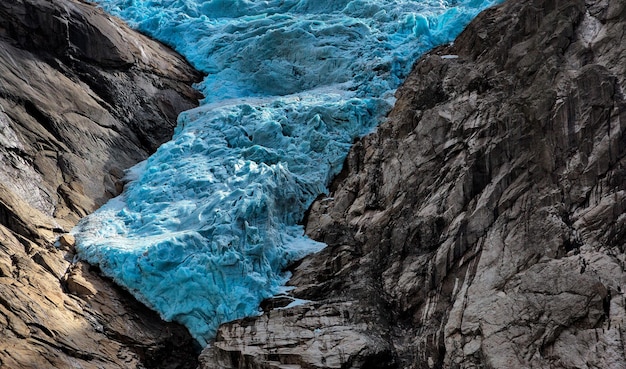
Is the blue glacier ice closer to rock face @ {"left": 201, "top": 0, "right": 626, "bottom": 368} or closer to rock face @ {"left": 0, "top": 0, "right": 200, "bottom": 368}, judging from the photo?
rock face @ {"left": 0, "top": 0, "right": 200, "bottom": 368}

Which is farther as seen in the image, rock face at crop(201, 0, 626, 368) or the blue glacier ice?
the blue glacier ice

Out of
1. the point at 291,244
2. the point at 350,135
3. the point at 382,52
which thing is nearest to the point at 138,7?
the point at 382,52

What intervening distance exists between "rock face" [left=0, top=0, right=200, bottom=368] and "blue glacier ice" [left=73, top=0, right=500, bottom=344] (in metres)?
0.52

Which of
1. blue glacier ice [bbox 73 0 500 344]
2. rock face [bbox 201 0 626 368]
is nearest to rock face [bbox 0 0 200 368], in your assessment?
blue glacier ice [bbox 73 0 500 344]

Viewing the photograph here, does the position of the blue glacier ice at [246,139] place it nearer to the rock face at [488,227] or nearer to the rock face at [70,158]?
the rock face at [70,158]

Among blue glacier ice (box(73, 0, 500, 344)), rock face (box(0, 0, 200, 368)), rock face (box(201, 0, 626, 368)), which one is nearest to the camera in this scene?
rock face (box(201, 0, 626, 368))

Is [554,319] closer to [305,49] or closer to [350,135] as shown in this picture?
[350,135]

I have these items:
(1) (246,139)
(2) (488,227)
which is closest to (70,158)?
(1) (246,139)

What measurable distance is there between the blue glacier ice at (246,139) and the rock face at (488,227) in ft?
3.21

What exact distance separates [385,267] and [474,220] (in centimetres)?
193

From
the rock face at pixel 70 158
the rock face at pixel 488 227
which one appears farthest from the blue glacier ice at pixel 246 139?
the rock face at pixel 488 227

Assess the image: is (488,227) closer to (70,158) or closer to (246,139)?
(246,139)

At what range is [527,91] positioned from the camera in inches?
503

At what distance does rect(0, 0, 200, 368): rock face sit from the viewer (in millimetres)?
11838
